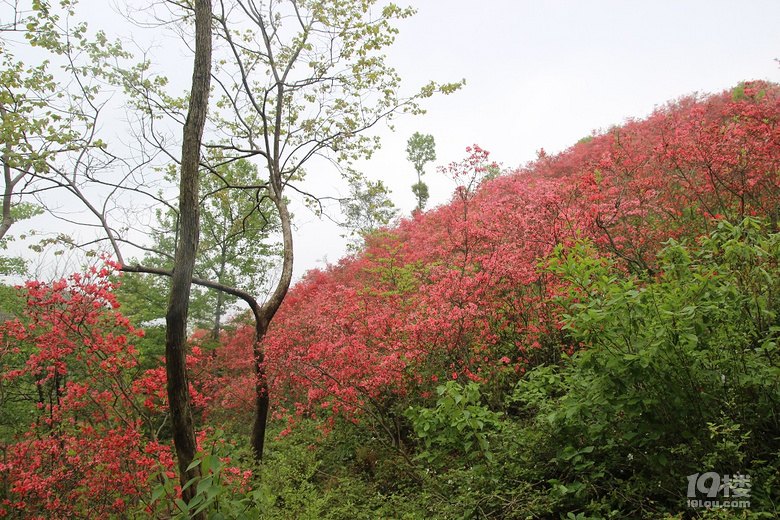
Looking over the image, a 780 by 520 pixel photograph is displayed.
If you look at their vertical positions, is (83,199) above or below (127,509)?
above

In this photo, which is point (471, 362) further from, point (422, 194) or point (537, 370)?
point (422, 194)

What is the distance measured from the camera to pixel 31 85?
6.13 m

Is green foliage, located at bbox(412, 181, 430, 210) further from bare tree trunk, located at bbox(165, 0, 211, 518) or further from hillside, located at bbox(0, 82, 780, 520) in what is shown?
bare tree trunk, located at bbox(165, 0, 211, 518)

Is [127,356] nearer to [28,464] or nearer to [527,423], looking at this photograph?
[28,464]

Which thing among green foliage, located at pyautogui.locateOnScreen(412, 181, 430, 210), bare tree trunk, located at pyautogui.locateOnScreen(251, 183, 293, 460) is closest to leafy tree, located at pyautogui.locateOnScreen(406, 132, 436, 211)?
green foliage, located at pyautogui.locateOnScreen(412, 181, 430, 210)

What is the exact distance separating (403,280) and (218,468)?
6806mm

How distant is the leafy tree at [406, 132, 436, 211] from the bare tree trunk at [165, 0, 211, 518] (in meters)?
23.2

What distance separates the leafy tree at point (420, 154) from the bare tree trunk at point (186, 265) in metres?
23.2

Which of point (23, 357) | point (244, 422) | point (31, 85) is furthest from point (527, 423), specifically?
point (23, 357)

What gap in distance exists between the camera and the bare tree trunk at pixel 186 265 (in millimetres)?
3725

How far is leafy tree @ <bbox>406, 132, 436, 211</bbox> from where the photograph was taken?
27.0 metres

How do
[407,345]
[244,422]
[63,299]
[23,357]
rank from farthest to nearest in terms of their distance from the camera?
[244,422] < [23,357] < [407,345] < [63,299]

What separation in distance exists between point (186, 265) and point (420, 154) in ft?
81.4

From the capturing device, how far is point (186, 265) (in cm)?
385
